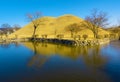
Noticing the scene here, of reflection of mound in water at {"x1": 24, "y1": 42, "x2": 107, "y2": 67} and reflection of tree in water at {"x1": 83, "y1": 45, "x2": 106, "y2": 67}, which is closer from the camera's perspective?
reflection of tree in water at {"x1": 83, "y1": 45, "x2": 106, "y2": 67}

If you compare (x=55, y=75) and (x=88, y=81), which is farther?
A: (x=55, y=75)

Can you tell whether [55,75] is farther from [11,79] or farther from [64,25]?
[64,25]

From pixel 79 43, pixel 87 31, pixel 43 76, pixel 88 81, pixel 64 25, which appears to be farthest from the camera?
pixel 64 25

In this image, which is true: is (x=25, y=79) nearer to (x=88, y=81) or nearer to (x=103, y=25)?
(x=88, y=81)

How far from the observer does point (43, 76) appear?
12.5 m

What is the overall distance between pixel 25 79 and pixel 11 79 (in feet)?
3.54

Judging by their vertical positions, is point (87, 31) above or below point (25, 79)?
above

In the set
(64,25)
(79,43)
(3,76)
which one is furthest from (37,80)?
(64,25)

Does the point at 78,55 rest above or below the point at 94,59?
above

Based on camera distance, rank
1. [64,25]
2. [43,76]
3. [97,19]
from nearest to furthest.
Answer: [43,76] < [97,19] < [64,25]

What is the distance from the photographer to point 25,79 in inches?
465

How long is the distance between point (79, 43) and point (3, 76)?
26179 mm

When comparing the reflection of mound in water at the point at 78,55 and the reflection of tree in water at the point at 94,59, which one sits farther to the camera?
the reflection of mound in water at the point at 78,55

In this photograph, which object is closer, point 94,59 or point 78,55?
point 94,59
